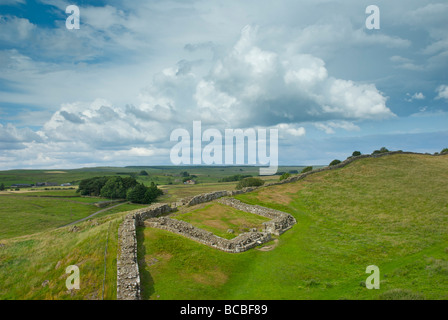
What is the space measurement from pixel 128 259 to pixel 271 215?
18261 millimetres

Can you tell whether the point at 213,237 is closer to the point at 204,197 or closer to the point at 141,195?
the point at 204,197

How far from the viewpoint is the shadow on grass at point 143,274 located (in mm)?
15758

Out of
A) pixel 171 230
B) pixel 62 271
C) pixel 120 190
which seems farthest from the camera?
pixel 120 190

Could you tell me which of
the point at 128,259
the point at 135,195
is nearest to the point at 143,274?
the point at 128,259

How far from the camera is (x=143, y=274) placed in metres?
17.6

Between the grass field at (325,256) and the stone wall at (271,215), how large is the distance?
974 millimetres

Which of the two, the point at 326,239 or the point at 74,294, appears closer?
the point at 74,294

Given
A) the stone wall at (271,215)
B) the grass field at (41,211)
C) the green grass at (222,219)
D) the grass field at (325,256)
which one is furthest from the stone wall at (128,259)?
the grass field at (41,211)

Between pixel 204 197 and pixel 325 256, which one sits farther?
pixel 204 197
